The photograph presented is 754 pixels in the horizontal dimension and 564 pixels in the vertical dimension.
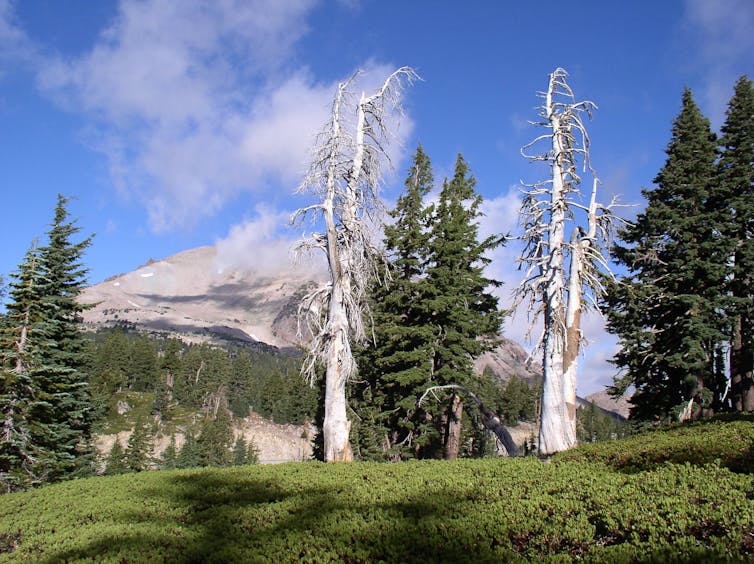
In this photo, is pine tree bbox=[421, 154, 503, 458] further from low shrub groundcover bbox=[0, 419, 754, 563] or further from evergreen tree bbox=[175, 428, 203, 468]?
evergreen tree bbox=[175, 428, 203, 468]

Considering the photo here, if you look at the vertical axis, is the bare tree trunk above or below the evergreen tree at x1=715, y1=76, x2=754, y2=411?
below

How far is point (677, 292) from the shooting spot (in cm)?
2322

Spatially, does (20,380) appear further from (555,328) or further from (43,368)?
(555,328)

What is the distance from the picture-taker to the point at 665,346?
23297 millimetres

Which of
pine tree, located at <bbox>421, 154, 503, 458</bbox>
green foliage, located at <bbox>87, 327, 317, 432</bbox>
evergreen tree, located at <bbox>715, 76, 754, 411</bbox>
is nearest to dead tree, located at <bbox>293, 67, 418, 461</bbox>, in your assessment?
pine tree, located at <bbox>421, 154, 503, 458</bbox>

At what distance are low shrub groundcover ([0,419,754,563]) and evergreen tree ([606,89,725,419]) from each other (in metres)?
12.4

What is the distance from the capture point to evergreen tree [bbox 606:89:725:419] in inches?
858

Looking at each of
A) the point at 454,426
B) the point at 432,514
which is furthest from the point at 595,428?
the point at 432,514

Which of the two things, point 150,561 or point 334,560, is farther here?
point 150,561

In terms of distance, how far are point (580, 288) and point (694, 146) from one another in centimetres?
1552

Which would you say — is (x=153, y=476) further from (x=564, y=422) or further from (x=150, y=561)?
(x=564, y=422)

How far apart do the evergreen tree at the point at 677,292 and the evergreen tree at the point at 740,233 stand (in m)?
0.57

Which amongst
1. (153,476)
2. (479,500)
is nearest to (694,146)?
(479,500)

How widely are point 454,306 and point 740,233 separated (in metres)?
13.6
